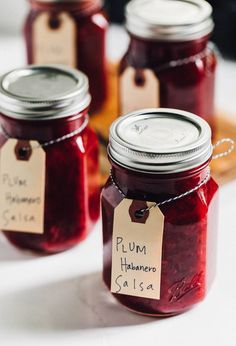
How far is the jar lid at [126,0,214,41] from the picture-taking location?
119 centimetres

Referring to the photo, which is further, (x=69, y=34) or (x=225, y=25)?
(x=225, y=25)

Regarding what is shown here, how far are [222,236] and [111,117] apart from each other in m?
0.39

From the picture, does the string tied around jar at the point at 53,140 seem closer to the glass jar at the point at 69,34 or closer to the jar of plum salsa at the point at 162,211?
the jar of plum salsa at the point at 162,211

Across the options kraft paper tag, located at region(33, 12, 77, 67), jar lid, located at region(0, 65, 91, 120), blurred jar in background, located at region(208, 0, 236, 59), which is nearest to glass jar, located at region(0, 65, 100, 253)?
jar lid, located at region(0, 65, 91, 120)

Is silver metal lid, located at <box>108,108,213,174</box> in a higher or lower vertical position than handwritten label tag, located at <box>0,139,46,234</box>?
higher

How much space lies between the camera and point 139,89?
124 cm

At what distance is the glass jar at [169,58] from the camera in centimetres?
119

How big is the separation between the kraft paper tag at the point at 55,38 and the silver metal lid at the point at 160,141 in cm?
43

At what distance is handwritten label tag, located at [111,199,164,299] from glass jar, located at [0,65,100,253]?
0.47 feet

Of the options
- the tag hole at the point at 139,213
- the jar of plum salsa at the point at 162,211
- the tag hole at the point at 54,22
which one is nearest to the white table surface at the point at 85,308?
the jar of plum salsa at the point at 162,211

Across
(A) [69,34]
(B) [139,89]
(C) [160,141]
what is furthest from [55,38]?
(C) [160,141]

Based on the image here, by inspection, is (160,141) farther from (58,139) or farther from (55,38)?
(55,38)

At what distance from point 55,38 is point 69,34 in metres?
0.03

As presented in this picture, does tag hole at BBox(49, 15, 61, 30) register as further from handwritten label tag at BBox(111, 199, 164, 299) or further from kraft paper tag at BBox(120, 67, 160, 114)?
handwritten label tag at BBox(111, 199, 164, 299)
